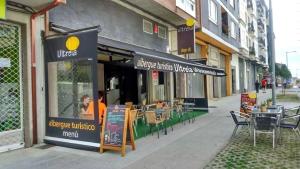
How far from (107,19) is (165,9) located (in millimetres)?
4029

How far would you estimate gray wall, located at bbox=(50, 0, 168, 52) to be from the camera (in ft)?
33.1

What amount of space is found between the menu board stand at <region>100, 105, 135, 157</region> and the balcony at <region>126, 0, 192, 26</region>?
A: 7.25m

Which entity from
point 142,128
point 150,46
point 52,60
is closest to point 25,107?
point 52,60

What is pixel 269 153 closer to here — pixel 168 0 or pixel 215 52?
pixel 168 0

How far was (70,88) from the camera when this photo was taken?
9.34 m

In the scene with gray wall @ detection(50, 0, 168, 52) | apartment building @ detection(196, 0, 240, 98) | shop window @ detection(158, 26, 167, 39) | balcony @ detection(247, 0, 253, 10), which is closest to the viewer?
gray wall @ detection(50, 0, 168, 52)

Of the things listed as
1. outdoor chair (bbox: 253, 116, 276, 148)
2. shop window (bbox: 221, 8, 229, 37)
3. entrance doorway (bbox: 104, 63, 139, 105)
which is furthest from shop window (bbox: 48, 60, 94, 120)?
shop window (bbox: 221, 8, 229, 37)

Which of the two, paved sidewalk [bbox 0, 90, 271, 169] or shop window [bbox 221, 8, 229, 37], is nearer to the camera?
paved sidewalk [bbox 0, 90, 271, 169]

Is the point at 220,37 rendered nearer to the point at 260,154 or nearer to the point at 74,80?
the point at 74,80

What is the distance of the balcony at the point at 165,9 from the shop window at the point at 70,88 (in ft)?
18.6

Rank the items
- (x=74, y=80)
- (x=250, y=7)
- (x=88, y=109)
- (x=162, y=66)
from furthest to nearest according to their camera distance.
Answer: (x=250, y=7) → (x=162, y=66) → (x=74, y=80) → (x=88, y=109)

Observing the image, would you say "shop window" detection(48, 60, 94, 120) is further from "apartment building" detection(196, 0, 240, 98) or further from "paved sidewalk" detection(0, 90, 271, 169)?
"apartment building" detection(196, 0, 240, 98)

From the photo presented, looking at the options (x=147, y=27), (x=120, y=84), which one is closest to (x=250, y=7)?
(x=147, y=27)

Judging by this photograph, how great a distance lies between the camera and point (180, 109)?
13.6m
